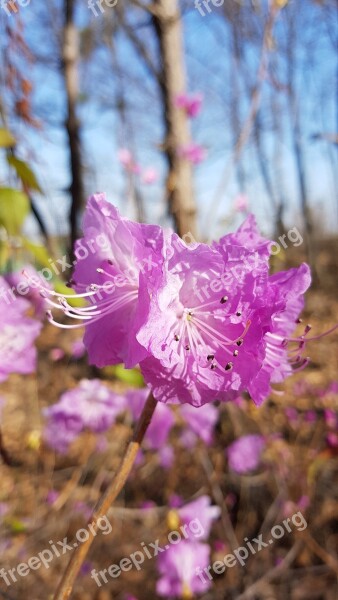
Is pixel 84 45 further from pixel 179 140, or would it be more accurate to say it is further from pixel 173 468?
pixel 173 468

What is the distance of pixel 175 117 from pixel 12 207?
5.26 ft

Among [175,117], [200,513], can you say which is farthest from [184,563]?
[175,117]

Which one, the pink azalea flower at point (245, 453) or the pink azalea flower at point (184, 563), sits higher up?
the pink azalea flower at point (184, 563)

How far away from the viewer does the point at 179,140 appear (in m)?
2.40

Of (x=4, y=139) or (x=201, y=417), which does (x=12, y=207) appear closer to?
(x=4, y=139)

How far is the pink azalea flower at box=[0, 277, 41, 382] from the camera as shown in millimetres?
910

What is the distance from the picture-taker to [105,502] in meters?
0.49

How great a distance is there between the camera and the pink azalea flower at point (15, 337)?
91 centimetres

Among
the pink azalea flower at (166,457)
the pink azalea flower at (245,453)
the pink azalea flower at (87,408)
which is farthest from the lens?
the pink azalea flower at (166,457)

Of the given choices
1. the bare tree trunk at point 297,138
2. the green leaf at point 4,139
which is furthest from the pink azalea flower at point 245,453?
the bare tree trunk at point 297,138

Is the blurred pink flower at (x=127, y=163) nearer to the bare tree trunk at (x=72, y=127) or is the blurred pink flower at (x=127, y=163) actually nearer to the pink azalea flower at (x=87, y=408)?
the bare tree trunk at (x=72, y=127)

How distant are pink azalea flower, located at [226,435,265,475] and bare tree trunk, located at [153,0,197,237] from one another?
1.09m

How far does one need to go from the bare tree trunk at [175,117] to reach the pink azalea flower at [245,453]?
1.09 meters

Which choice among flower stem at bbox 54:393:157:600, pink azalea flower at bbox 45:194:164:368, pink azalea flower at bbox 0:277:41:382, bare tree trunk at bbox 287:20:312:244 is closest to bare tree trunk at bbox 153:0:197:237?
pink azalea flower at bbox 0:277:41:382
